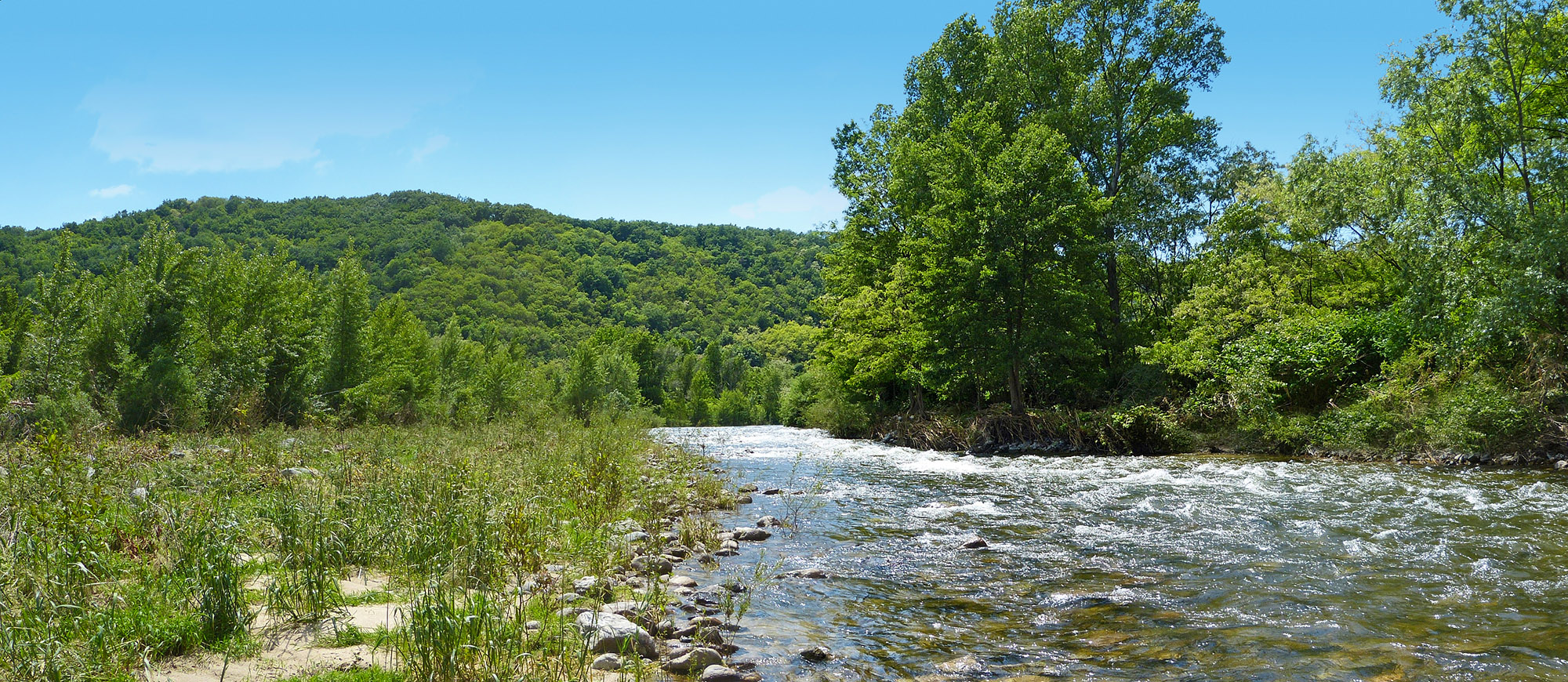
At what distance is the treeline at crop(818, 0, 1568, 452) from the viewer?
52.7 feet

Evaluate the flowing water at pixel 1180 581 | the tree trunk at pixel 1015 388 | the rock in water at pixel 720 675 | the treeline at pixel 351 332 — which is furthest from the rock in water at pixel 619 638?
the tree trunk at pixel 1015 388

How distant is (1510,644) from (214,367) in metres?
27.4

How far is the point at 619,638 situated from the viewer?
5.20 meters

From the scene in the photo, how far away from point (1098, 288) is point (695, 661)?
922 inches

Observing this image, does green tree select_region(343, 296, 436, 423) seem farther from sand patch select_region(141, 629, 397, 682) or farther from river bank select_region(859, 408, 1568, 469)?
sand patch select_region(141, 629, 397, 682)

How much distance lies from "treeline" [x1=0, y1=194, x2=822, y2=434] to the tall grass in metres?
4.43

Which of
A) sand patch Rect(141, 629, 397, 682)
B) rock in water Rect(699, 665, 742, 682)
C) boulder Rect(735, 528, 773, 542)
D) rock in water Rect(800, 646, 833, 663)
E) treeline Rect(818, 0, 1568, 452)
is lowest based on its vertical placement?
boulder Rect(735, 528, 773, 542)

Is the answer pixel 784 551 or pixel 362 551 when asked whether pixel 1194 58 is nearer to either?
pixel 784 551

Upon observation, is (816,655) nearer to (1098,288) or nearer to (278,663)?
(278,663)

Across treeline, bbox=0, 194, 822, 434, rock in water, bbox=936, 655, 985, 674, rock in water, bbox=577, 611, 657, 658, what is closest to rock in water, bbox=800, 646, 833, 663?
rock in water, bbox=936, 655, 985, 674

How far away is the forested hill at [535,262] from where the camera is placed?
10925cm

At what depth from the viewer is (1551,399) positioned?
572 inches

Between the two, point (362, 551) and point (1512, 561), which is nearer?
point (362, 551)

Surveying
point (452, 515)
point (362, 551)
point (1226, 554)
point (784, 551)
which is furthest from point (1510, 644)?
point (362, 551)
